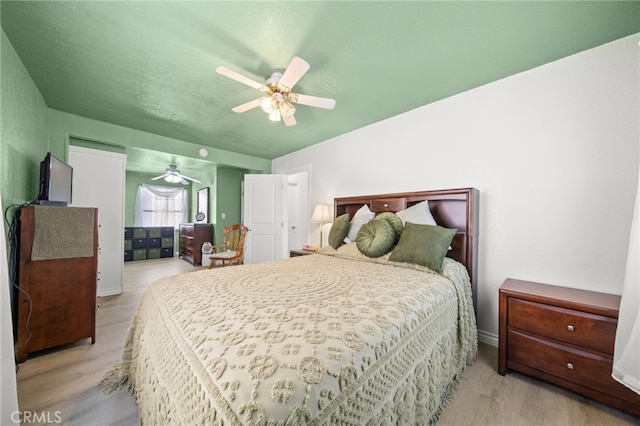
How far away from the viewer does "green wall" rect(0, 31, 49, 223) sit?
5.66ft

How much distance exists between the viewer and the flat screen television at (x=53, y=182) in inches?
80.7

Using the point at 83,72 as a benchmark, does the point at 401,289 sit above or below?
below

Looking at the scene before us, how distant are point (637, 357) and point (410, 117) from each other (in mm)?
2451

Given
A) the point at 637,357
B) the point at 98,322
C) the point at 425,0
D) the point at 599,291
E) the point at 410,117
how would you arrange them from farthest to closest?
1. the point at 410,117
2. the point at 98,322
3. the point at 599,291
4. the point at 425,0
5. the point at 637,357

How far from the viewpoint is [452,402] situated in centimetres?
146

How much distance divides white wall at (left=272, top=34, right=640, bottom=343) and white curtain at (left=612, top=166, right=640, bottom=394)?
617 millimetres

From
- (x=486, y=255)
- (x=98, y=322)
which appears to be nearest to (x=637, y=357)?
(x=486, y=255)

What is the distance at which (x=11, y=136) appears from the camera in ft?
6.14

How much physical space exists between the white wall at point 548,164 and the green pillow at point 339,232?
2.83 ft

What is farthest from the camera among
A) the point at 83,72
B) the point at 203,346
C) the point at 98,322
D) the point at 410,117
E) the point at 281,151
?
the point at 281,151

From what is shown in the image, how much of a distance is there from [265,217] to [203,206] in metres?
2.82

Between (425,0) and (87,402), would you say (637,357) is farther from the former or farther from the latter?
(87,402)

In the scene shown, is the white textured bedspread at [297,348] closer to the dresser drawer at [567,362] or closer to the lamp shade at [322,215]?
the dresser drawer at [567,362]

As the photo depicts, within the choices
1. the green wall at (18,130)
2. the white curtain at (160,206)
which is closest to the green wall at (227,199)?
the white curtain at (160,206)
